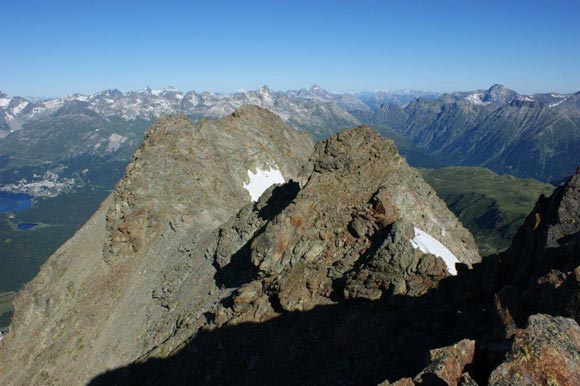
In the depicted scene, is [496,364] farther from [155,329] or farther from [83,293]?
[83,293]

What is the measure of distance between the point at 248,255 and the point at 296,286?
1611 centimetres

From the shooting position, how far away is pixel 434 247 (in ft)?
122

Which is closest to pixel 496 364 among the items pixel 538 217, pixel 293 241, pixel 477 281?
pixel 477 281

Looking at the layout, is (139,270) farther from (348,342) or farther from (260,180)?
(348,342)

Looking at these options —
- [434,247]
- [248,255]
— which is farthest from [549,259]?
[248,255]

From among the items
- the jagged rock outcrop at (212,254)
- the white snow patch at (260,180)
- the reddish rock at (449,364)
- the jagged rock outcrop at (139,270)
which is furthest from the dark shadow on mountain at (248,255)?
the reddish rock at (449,364)

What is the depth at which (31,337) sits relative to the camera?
2235 inches

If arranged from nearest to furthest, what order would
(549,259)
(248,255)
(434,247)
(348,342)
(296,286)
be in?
(549,259), (348,342), (296,286), (434,247), (248,255)

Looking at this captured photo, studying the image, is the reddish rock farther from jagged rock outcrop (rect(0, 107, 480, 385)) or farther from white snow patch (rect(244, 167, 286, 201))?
white snow patch (rect(244, 167, 286, 201))

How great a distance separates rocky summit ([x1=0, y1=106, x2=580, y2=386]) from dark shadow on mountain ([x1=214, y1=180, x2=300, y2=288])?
27cm

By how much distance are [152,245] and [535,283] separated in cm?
5186

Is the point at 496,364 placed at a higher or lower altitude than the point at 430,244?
higher

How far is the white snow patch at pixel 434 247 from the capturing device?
35025mm

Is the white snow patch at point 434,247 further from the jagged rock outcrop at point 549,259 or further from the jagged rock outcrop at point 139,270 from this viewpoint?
the jagged rock outcrop at point 139,270
